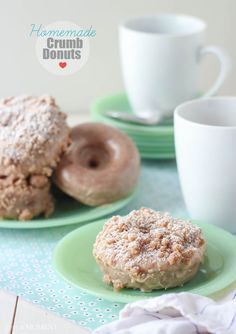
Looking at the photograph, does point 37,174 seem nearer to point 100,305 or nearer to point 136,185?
point 136,185

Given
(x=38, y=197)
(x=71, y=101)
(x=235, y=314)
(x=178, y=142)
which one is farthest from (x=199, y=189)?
(x=71, y=101)

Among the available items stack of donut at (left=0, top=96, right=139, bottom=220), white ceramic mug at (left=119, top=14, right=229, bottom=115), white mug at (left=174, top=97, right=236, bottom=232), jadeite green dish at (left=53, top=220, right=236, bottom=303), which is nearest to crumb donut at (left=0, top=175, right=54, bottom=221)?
stack of donut at (left=0, top=96, right=139, bottom=220)

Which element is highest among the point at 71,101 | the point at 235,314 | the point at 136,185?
the point at 235,314

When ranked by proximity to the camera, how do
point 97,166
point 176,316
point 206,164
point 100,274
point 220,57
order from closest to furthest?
point 176,316 < point 100,274 < point 206,164 < point 97,166 < point 220,57

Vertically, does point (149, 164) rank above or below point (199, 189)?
below

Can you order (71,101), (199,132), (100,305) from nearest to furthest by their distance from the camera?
(100,305) < (199,132) < (71,101)

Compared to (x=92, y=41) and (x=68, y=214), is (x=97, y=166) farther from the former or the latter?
(x=92, y=41)

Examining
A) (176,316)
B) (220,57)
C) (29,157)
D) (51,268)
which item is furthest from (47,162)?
(220,57)
